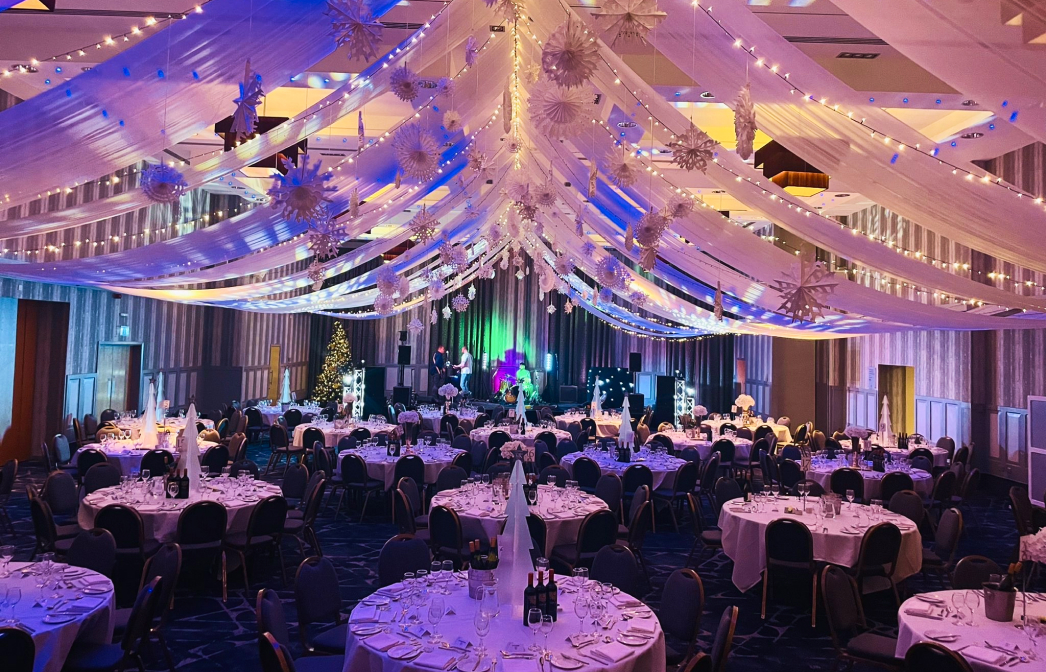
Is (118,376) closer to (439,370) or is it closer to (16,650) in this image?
(439,370)

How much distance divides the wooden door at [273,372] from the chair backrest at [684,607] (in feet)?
54.7

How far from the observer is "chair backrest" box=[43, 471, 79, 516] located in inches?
296

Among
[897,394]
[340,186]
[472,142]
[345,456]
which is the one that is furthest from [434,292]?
[897,394]

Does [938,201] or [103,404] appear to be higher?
[938,201]

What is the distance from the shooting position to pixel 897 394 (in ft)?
55.0

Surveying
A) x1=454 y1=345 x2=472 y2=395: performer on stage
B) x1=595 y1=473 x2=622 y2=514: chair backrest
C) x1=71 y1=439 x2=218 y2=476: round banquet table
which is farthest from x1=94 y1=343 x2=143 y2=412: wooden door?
x1=595 y1=473 x2=622 y2=514: chair backrest

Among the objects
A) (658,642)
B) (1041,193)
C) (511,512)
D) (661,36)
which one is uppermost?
(1041,193)

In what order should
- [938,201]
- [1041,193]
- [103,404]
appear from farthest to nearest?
[103,404]
[1041,193]
[938,201]

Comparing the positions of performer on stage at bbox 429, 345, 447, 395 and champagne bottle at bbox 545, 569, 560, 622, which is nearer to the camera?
champagne bottle at bbox 545, 569, 560, 622

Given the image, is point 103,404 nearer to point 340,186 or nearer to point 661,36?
point 340,186

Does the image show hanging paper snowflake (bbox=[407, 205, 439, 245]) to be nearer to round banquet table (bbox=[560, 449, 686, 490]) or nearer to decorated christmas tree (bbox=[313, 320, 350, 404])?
round banquet table (bbox=[560, 449, 686, 490])

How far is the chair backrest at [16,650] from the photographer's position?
11.3 ft

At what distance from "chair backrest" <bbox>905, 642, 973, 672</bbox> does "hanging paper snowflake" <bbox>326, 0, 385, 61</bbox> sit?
13.1 feet

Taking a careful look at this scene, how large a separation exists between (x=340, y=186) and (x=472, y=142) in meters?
1.69
